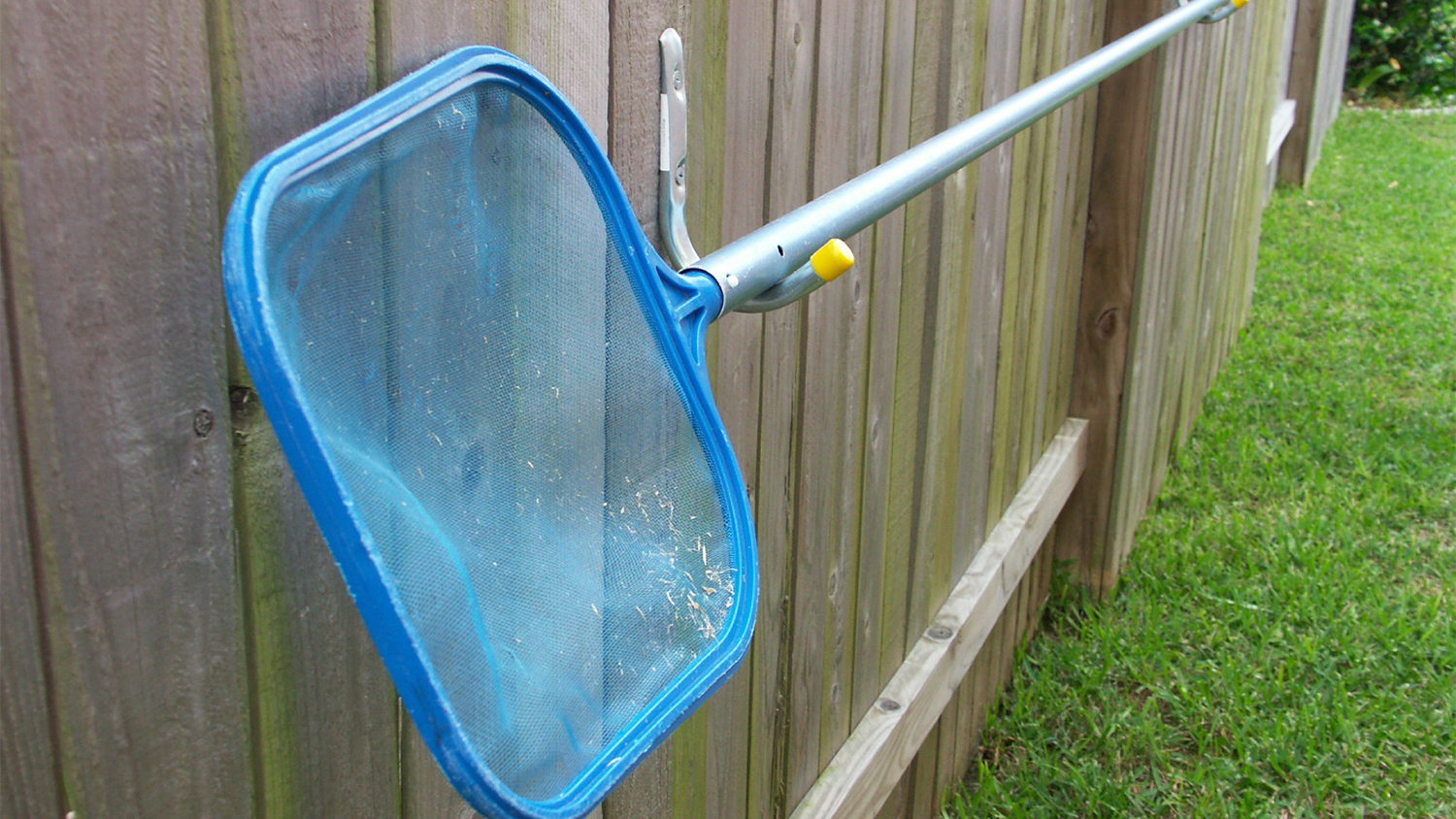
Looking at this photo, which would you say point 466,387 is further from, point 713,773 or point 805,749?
point 805,749

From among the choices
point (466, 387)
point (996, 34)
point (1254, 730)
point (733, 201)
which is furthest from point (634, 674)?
point (1254, 730)

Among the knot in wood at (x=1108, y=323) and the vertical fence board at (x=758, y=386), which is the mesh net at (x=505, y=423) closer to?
the vertical fence board at (x=758, y=386)

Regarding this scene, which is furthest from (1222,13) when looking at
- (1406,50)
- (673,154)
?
(1406,50)

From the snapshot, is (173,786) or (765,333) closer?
(173,786)

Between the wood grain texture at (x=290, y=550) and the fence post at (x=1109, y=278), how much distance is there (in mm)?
2512

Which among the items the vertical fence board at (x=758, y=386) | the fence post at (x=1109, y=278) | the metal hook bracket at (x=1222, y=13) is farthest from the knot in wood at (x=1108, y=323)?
the vertical fence board at (x=758, y=386)

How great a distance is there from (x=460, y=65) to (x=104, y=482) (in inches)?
11.2

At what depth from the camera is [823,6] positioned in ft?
4.66

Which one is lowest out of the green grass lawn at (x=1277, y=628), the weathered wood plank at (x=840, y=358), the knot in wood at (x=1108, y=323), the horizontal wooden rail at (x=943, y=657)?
the green grass lawn at (x=1277, y=628)

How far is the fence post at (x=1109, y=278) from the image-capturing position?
118 inches

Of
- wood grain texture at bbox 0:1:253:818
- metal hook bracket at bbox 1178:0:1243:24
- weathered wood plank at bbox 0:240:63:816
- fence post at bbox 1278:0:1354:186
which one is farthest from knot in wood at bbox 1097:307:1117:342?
fence post at bbox 1278:0:1354:186

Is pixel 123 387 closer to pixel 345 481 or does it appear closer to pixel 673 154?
pixel 345 481

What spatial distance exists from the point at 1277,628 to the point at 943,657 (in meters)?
1.35

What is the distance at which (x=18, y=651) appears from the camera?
23.5 inches
